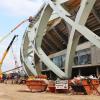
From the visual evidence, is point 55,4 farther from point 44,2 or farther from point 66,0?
point 44,2

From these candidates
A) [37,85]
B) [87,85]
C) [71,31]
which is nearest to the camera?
[87,85]

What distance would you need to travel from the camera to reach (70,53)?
33094mm

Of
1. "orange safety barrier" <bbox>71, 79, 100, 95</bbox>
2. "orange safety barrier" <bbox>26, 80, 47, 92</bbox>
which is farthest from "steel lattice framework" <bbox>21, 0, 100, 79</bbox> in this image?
"orange safety barrier" <bbox>26, 80, 47, 92</bbox>

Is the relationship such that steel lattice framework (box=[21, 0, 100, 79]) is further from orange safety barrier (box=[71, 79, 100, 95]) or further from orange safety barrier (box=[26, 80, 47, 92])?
orange safety barrier (box=[26, 80, 47, 92])

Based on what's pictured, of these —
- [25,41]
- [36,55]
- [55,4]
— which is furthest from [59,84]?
[25,41]

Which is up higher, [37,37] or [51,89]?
[37,37]

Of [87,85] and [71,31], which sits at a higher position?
[71,31]

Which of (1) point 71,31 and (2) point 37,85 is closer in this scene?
(2) point 37,85

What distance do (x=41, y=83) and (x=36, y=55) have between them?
14563mm

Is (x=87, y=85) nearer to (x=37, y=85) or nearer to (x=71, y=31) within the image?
(x=37, y=85)

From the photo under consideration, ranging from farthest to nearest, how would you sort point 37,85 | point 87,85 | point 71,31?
point 71,31 → point 37,85 → point 87,85

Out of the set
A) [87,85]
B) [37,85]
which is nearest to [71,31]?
[37,85]

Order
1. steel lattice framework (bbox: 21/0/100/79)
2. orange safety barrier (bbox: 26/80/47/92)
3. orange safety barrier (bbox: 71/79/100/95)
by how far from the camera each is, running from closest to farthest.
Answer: orange safety barrier (bbox: 71/79/100/95) → orange safety barrier (bbox: 26/80/47/92) → steel lattice framework (bbox: 21/0/100/79)

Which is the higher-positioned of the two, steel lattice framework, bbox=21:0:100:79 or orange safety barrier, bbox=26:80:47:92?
steel lattice framework, bbox=21:0:100:79
